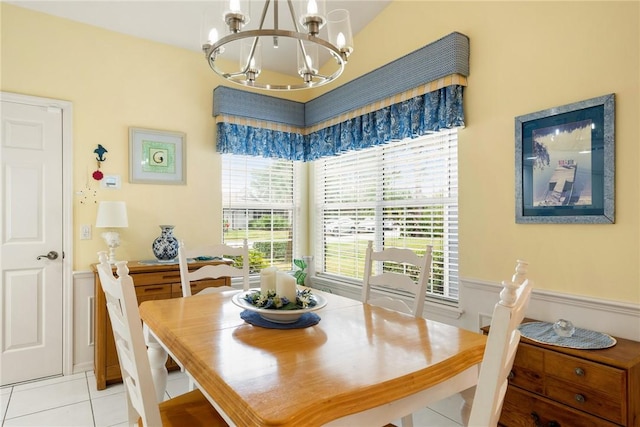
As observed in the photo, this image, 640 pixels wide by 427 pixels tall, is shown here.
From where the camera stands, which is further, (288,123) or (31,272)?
(288,123)

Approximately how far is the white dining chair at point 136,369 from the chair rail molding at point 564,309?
1876mm

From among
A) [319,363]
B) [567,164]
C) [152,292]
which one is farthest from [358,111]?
[319,363]

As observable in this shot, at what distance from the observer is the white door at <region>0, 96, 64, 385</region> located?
2.76 m

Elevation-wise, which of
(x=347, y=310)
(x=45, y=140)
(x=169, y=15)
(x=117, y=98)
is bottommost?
(x=347, y=310)

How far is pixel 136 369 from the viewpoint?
1109mm

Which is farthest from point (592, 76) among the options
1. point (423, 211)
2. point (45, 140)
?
point (45, 140)

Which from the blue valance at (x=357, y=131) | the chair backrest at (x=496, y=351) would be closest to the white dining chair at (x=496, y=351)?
the chair backrest at (x=496, y=351)

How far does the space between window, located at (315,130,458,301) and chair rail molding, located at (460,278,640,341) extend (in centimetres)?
21

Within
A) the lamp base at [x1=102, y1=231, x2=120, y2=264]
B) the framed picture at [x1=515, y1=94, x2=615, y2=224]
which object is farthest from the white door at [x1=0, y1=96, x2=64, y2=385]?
the framed picture at [x1=515, y1=94, x2=615, y2=224]

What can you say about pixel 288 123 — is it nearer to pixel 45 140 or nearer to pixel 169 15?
pixel 169 15

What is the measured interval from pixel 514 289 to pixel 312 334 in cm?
85

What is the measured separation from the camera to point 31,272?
9.36 feet

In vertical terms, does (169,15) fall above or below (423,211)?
above

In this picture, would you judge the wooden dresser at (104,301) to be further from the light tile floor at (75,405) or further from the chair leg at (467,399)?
the chair leg at (467,399)
